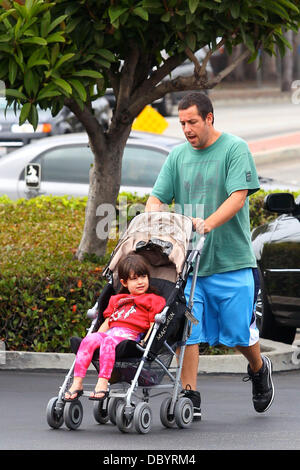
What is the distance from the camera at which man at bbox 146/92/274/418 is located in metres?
7.45

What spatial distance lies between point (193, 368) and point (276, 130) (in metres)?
25.5

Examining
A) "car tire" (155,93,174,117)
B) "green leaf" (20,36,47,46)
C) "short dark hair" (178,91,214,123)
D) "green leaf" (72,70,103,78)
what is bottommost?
"car tire" (155,93,174,117)

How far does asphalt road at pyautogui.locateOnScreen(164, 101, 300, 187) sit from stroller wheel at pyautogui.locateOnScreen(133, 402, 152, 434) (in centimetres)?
1838

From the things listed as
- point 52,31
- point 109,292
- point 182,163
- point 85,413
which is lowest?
point 85,413

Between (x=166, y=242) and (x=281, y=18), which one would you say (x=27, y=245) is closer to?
(x=281, y=18)

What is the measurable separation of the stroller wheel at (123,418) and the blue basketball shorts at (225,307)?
83cm

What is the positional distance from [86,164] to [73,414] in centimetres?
976

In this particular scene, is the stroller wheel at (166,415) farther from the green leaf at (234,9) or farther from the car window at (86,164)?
the car window at (86,164)

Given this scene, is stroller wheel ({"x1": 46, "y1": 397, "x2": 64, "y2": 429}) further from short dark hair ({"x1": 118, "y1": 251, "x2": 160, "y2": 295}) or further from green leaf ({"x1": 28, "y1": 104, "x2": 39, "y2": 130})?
green leaf ({"x1": 28, "y1": 104, "x2": 39, "y2": 130})

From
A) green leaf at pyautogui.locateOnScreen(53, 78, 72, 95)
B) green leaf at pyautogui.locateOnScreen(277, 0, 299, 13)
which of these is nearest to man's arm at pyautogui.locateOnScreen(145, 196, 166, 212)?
green leaf at pyautogui.locateOnScreen(53, 78, 72, 95)

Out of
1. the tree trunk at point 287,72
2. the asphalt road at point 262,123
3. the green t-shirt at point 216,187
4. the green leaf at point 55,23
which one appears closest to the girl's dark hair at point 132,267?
the green t-shirt at point 216,187

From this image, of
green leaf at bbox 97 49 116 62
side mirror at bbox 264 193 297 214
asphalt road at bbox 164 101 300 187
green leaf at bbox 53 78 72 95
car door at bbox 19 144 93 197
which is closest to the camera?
green leaf at bbox 53 78 72 95

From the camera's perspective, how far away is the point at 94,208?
35.7ft
